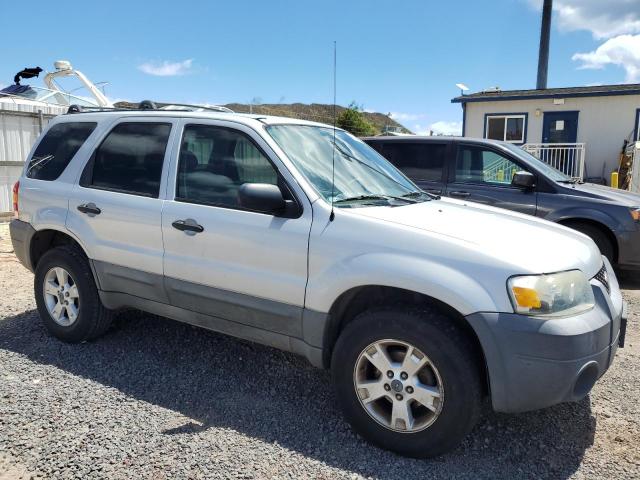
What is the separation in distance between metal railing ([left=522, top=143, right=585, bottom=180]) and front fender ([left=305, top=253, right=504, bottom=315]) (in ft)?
50.8

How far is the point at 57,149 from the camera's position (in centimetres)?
460

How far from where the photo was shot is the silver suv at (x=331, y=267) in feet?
8.86

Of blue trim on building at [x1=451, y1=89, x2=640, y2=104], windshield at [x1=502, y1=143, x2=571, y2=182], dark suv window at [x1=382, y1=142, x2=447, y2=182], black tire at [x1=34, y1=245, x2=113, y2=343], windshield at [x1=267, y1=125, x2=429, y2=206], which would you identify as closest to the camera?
windshield at [x1=267, y1=125, x2=429, y2=206]

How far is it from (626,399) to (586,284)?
1.34 metres

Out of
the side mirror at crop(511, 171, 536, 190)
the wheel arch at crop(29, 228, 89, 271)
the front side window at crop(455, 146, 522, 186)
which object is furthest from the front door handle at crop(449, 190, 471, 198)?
the wheel arch at crop(29, 228, 89, 271)

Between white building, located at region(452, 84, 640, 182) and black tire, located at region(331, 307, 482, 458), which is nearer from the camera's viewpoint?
black tire, located at region(331, 307, 482, 458)

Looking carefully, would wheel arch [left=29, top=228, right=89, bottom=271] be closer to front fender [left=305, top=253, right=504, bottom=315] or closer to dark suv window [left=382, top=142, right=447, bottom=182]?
front fender [left=305, top=253, right=504, bottom=315]

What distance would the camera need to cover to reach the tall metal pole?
2325 centimetres

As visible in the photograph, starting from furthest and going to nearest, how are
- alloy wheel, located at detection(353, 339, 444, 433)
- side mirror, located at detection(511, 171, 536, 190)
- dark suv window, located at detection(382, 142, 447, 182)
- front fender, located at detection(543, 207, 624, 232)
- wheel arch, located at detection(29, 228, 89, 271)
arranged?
1. dark suv window, located at detection(382, 142, 447, 182)
2. side mirror, located at detection(511, 171, 536, 190)
3. front fender, located at detection(543, 207, 624, 232)
4. wheel arch, located at detection(29, 228, 89, 271)
5. alloy wheel, located at detection(353, 339, 444, 433)

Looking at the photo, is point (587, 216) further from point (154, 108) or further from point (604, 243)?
point (154, 108)

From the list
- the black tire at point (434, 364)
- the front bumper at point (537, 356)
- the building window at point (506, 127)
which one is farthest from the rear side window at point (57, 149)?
the building window at point (506, 127)

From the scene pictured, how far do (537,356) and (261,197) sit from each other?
1.69 meters

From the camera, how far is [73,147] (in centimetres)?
450

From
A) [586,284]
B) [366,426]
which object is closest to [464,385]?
[366,426]
